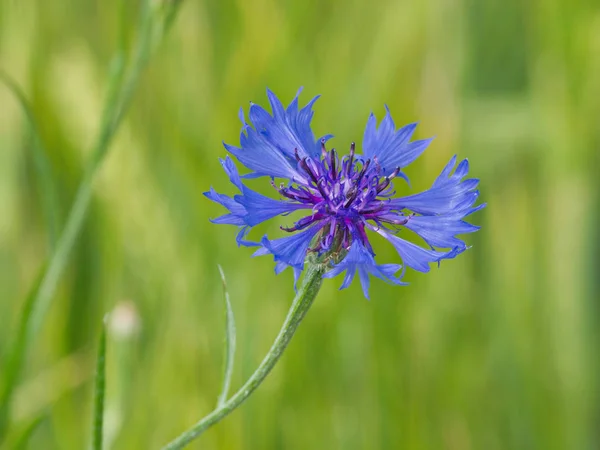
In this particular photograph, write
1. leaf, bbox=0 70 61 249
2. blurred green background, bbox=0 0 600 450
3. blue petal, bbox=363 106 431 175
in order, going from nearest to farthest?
blue petal, bbox=363 106 431 175
leaf, bbox=0 70 61 249
blurred green background, bbox=0 0 600 450

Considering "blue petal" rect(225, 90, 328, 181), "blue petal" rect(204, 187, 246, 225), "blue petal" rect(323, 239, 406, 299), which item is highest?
"blue petal" rect(225, 90, 328, 181)

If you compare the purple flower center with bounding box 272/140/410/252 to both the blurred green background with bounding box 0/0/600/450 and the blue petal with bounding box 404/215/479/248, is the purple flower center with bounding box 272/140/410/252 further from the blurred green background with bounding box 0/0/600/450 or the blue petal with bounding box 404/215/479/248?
the blurred green background with bounding box 0/0/600/450

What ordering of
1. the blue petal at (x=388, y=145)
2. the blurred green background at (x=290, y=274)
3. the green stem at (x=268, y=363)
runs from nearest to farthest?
the green stem at (x=268, y=363) < the blue petal at (x=388, y=145) < the blurred green background at (x=290, y=274)

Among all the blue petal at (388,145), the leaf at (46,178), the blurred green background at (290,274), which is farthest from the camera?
the blurred green background at (290,274)

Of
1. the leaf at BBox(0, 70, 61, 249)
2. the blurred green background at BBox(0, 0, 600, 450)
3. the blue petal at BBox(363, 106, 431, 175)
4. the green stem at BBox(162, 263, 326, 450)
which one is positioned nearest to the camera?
the green stem at BBox(162, 263, 326, 450)

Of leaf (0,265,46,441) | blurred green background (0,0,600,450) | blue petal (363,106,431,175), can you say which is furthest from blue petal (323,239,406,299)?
blurred green background (0,0,600,450)

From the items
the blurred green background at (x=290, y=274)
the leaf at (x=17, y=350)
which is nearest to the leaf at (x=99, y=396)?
the leaf at (x=17, y=350)

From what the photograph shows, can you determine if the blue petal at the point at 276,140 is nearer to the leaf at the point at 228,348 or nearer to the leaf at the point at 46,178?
the leaf at the point at 228,348
